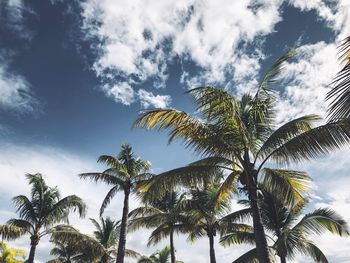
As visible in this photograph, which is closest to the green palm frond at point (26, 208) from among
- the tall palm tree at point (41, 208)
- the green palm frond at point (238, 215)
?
the tall palm tree at point (41, 208)

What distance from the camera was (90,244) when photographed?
24906mm

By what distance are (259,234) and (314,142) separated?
3.36 metres

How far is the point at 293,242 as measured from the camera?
1889 cm

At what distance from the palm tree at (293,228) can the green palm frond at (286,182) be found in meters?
4.41

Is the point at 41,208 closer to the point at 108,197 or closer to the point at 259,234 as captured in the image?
the point at 108,197

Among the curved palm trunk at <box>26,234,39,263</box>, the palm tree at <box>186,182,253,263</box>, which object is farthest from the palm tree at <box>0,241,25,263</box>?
the palm tree at <box>186,182,253,263</box>

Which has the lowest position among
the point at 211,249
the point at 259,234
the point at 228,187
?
the point at 259,234

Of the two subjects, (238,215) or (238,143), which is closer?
(238,143)

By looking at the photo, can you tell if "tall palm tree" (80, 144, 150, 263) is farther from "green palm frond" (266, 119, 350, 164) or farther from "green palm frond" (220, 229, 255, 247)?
"green palm frond" (266, 119, 350, 164)

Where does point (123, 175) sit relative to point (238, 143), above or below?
above

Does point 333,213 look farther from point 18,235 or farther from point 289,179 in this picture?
point 18,235

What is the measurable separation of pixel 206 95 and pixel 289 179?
4284mm

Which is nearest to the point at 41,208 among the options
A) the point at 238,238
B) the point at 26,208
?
the point at 26,208

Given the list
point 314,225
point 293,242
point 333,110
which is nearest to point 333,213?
point 314,225
